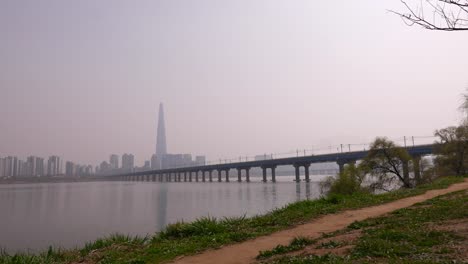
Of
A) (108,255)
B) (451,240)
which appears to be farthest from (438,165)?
(108,255)

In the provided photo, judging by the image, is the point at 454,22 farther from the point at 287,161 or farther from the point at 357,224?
the point at 287,161

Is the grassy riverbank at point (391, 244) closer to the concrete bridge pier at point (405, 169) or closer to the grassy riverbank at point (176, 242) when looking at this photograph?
the grassy riverbank at point (176, 242)

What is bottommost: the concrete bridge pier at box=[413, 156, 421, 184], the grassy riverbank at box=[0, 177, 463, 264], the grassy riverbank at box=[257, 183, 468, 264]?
the grassy riverbank at box=[0, 177, 463, 264]

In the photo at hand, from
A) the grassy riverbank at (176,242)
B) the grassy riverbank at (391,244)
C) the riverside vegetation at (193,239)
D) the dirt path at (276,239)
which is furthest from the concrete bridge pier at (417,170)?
the grassy riverbank at (391,244)

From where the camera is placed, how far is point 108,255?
44.1 ft

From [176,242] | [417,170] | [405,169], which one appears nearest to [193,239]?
[176,242]

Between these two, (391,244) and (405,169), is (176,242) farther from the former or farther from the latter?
(405,169)

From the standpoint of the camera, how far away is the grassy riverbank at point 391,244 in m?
8.88

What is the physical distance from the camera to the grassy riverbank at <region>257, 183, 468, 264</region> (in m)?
8.88

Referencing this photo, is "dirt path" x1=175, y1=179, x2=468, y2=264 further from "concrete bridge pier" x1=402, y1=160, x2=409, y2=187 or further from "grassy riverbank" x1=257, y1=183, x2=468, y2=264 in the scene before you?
"concrete bridge pier" x1=402, y1=160, x2=409, y2=187

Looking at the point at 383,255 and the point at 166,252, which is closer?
the point at 383,255

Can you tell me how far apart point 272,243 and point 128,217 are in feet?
105

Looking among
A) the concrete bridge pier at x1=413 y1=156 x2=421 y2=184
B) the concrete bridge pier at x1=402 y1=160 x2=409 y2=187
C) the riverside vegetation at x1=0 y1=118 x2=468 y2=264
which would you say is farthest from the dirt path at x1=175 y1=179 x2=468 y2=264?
the concrete bridge pier at x1=413 y1=156 x2=421 y2=184

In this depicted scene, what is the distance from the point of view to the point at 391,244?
9.96m
